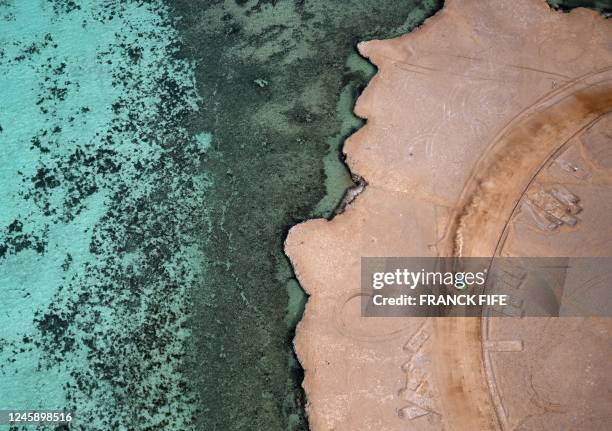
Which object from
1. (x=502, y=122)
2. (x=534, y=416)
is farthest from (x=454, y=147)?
(x=534, y=416)

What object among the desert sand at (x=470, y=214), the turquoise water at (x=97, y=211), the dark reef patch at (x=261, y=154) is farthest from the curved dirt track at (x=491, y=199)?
the turquoise water at (x=97, y=211)

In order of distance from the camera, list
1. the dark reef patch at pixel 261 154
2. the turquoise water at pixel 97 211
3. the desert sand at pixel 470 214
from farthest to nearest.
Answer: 1. the turquoise water at pixel 97 211
2. the dark reef patch at pixel 261 154
3. the desert sand at pixel 470 214

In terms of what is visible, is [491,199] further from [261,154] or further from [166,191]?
[166,191]

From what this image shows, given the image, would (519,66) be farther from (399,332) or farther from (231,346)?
(231,346)

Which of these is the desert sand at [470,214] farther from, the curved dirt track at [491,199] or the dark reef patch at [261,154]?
the dark reef patch at [261,154]

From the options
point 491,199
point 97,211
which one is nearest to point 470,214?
point 491,199

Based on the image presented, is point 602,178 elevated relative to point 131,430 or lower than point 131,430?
elevated
